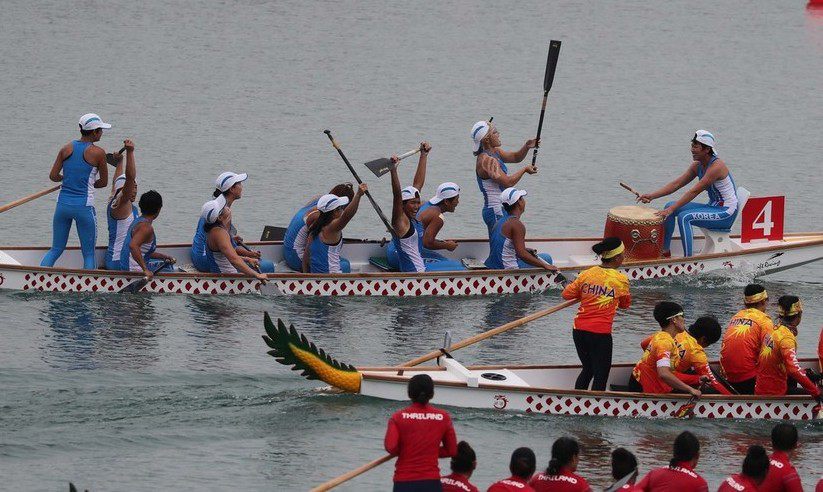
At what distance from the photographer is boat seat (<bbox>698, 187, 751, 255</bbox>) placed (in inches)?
896

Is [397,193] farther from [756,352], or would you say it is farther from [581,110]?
[581,110]

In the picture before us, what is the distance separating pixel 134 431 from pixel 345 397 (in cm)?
224

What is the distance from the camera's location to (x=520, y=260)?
21875mm

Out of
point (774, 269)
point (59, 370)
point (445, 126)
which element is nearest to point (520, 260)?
point (774, 269)

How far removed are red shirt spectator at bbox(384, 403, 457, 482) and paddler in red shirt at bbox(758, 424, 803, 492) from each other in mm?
2681

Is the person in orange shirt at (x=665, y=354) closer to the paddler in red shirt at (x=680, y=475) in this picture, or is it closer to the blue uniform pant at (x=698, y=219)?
the paddler in red shirt at (x=680, y=475)

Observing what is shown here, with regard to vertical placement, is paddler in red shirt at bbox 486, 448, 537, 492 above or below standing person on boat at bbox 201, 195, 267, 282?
below

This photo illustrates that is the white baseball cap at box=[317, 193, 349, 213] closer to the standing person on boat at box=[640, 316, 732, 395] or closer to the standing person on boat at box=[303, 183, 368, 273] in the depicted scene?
the standing person on boat at box=[303, 183, 368, 273]

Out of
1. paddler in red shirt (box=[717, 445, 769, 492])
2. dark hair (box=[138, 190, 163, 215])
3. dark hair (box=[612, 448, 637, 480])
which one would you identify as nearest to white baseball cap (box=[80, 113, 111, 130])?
dark hair (box=[138, 190, 163, 215])

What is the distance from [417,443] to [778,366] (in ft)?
17.0

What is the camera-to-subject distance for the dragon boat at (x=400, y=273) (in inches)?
819

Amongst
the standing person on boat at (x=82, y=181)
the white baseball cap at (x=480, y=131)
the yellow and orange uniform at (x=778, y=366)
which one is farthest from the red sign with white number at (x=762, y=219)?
the standing person on boat at (x=82, y=181)

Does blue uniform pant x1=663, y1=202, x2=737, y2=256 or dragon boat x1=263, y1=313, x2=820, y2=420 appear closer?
dragon boat x1=263, y1=313, x2=820, y2=420

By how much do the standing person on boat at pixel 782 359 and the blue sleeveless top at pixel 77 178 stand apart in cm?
883
